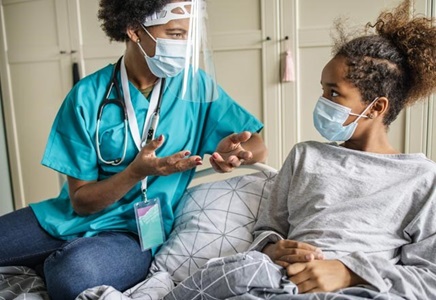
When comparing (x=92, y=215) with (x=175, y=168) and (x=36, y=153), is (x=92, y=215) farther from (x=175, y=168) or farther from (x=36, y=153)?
(x=36, y=153)

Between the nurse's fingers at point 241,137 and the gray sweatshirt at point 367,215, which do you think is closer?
the gray sweatshirt at point 367,215

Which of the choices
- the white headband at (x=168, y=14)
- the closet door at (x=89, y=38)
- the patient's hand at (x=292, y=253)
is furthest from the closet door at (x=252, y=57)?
the patient's hand at (x=292, y=253)

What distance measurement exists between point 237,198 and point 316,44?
→ 1.13 m

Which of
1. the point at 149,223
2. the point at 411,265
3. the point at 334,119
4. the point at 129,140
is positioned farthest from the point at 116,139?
the point at 411,265

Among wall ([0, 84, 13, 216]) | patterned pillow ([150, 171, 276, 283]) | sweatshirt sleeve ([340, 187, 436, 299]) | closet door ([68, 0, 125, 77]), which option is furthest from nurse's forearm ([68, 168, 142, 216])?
wall ([0, 84, 13, 216])

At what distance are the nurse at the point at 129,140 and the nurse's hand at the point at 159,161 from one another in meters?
0.03

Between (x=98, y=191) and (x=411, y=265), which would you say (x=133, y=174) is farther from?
(x=411, y=265)

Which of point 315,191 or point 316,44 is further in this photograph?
point 316,44

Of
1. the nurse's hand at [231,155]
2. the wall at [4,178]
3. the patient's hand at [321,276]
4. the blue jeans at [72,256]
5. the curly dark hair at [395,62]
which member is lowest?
the wall at [4,178]

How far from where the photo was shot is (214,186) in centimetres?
149

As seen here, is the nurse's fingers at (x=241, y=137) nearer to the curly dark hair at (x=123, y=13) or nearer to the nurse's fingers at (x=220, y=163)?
the nurse's fingers at (x=220, y=163)

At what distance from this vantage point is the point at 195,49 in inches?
53.2

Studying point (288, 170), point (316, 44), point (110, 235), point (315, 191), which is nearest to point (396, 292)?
point (315, 191)

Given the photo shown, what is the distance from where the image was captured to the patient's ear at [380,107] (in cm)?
120
